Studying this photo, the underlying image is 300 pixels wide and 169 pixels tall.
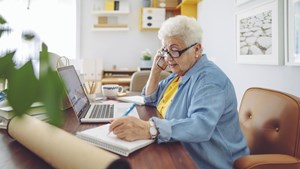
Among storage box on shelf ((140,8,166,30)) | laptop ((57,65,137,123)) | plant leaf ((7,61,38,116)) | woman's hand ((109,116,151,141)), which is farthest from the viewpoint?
storage box on shelf ((140,8,166,30))

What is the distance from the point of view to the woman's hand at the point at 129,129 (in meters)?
0.88

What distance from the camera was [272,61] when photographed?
1.75m

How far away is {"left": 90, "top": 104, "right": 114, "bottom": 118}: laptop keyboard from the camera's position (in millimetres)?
1274

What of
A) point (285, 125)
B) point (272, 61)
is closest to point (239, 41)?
point (272, 61)

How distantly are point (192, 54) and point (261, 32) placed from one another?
2.75 ft

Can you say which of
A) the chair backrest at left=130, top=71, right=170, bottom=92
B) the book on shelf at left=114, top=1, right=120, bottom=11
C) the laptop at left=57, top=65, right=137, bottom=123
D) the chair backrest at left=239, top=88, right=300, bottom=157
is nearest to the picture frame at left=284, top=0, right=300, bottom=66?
the chair backrest at left=239, top=88, right=300, bottom=157

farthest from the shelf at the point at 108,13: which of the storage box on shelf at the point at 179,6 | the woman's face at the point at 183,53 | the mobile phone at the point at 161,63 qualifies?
the woman's face at the point at 183,53

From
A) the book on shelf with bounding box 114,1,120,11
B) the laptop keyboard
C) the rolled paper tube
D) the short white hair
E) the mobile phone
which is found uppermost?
the book on shelf with bounding box 114,1,120,11

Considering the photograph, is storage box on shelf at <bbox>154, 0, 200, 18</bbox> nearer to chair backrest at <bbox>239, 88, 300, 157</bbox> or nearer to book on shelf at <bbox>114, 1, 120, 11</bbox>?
book on shelf at <bbox>114, 1, 120, 11</bbox>

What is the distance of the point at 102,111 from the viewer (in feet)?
4.50

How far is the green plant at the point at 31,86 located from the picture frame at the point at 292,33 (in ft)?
5.19

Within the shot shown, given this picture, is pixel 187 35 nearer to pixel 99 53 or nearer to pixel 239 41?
pixel 239 41

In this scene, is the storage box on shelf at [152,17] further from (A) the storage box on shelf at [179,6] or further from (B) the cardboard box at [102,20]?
(B) the cardboard box at [102,20]

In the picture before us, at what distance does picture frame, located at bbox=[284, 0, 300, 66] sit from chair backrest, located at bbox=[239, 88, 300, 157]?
37 cm
